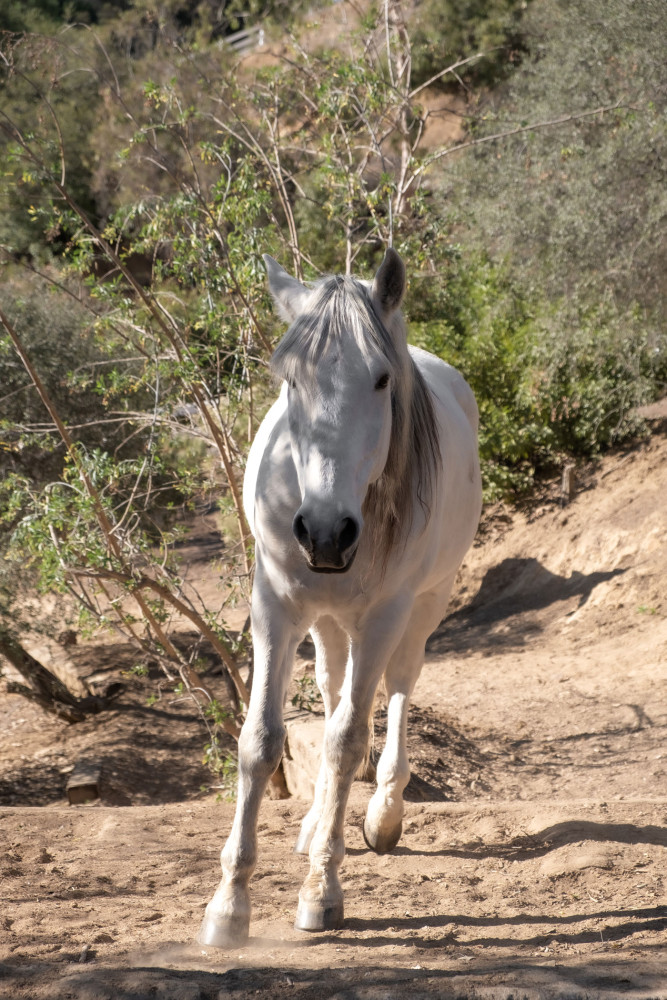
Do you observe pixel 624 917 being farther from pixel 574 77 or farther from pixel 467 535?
pixel 574 77

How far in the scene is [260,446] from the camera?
3549 millimetres

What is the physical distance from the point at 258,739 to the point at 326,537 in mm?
967

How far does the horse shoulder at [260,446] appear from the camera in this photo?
332 centimetres

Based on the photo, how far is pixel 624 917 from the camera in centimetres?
298

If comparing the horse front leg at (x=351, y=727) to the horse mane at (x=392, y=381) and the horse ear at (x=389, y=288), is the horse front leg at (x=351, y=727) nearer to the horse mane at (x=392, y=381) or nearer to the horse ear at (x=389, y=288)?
the horse mane at (x=392, y=381)

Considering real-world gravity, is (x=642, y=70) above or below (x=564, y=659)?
above

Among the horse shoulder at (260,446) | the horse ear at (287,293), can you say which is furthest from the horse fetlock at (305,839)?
the horse ear at (287,293)

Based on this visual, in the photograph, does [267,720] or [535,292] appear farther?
[535,292]

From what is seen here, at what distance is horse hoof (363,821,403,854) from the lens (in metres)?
3.81

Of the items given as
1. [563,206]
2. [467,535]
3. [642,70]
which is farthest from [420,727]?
[642,70]

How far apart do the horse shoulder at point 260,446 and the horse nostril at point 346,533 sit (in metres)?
0.87

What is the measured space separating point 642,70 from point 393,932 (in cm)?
1068

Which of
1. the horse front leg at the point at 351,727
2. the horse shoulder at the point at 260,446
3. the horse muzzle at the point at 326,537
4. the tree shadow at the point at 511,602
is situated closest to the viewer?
the horse muzzle at the point at 326,537

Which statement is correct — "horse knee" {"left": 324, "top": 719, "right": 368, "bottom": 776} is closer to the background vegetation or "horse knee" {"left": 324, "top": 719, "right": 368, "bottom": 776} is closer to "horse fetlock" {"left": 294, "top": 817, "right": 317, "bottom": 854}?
"horse fetlock" {"left": 294, "top": 817, "right": 317, "bottom": 854}
